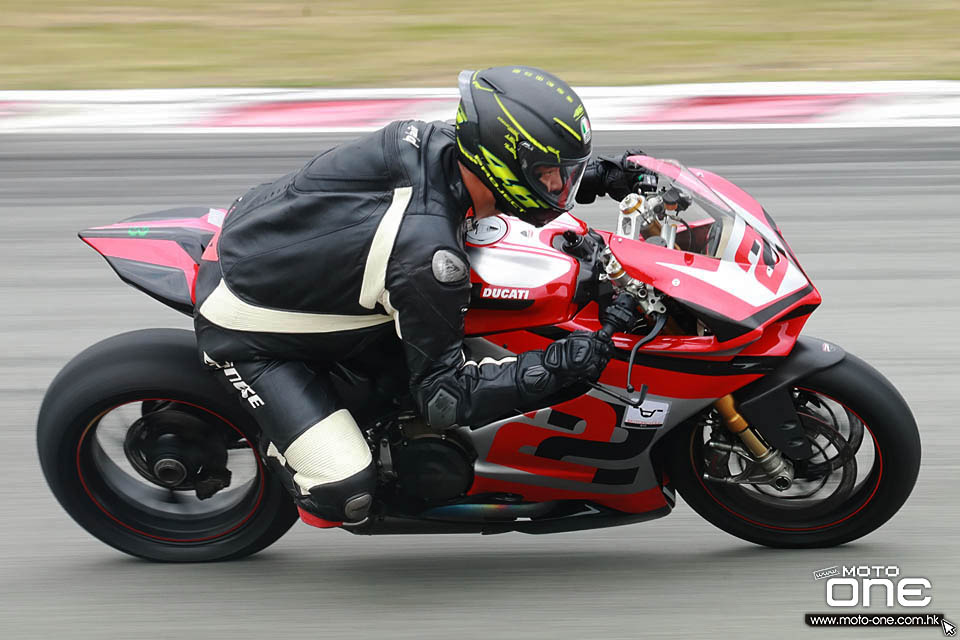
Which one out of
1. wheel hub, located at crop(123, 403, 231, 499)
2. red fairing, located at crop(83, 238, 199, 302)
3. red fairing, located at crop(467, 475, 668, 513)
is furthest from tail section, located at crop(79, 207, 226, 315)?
red fairing, located at crop(467, 475, 668, 513)

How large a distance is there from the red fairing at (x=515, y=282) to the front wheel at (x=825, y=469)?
2.00 ft

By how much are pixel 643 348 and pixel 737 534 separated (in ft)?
2.76

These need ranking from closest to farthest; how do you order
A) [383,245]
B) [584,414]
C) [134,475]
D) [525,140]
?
[525,140]
[383,245]
[584,414]
[134,475]

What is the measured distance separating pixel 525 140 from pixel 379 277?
0.53 m

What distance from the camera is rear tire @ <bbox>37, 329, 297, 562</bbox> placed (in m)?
3.64

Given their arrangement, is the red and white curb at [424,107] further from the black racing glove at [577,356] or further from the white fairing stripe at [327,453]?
the black racing glove at [577,356]

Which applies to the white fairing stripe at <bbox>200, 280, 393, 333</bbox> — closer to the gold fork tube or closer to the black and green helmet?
the black and green helmet

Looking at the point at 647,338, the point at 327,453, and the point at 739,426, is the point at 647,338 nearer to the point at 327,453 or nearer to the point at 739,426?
the point at 739,426

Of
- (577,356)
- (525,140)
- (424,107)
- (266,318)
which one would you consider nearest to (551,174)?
(525,140)

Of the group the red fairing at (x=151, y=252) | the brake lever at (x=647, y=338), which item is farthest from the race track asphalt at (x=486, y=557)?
the red fairing at (x=151, y=252)

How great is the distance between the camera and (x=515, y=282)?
11.1ft

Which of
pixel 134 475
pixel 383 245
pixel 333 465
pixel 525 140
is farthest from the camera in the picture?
pixel 134 475

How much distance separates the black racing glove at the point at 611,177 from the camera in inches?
147

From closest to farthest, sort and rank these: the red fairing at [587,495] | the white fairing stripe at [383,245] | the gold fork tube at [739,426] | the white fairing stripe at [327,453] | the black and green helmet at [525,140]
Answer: the black and green helmet at [525,140], the white fairing stripe at [383,245], the white fairing stripe at [327,453], the gold fork tube at [739,426], the red fairing at [587,495]
